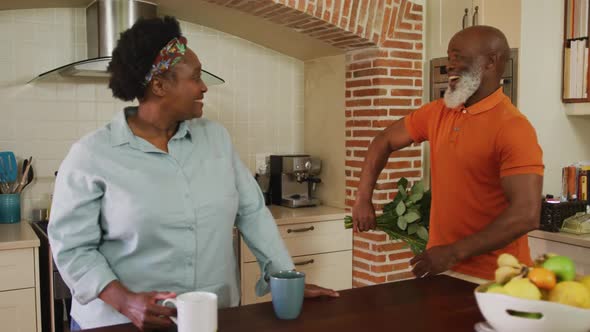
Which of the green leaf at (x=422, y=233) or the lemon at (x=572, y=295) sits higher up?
the lemon at (x=572, y=295)

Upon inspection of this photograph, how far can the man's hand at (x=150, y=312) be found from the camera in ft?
4.50

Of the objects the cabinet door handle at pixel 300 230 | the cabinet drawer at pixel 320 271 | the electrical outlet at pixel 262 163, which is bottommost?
the cabinet drawer at pixel 320 271

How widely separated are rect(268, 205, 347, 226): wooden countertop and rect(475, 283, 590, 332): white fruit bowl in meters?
2.64

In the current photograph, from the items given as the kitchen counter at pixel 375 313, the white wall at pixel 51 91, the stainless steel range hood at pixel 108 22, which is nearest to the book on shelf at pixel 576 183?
the kitchen counter at pixel 375 313

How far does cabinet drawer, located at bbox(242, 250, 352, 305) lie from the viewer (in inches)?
147

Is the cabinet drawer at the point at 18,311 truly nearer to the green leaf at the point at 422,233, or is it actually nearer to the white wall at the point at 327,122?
the green leaf at the point at 422,233

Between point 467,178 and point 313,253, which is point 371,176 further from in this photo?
point 313,253

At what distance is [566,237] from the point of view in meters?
3.06

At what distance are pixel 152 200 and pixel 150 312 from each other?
38 cm

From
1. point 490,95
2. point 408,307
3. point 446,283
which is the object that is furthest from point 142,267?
point 490,95

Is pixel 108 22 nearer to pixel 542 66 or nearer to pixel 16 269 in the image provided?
pixel 16 269

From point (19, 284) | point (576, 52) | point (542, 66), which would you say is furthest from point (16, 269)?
point (576, 52)

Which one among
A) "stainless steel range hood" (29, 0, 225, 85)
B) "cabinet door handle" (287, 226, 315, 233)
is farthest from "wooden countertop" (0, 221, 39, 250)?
"cabinet door handle" (287, 226, 315, 233)

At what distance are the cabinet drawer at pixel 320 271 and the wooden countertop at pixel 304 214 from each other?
0.26m
